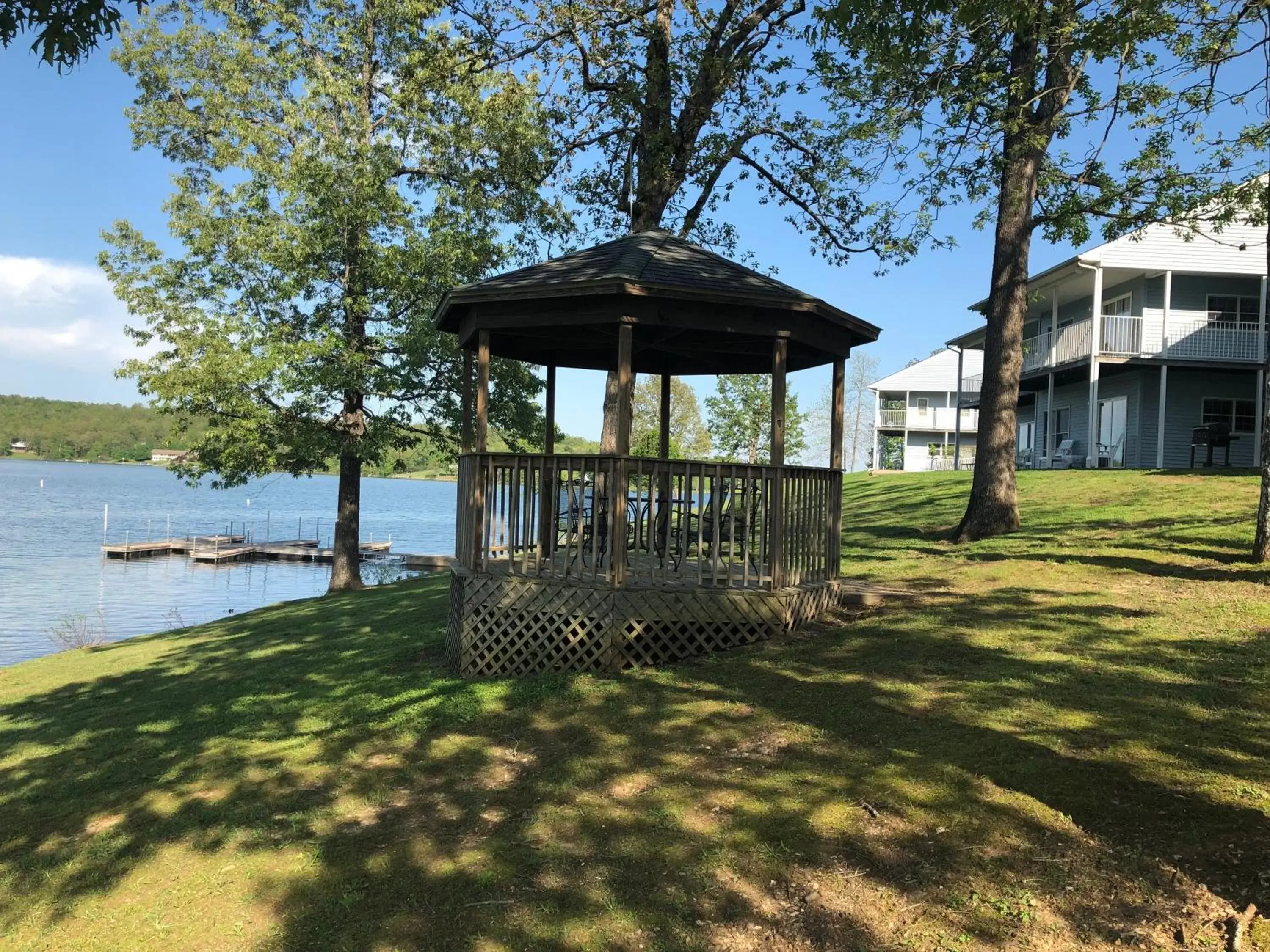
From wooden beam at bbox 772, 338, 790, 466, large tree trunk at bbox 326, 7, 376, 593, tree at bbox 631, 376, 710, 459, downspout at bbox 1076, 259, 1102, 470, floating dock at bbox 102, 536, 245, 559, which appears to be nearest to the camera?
wooden beam at bbox 772, 338, 790, 466

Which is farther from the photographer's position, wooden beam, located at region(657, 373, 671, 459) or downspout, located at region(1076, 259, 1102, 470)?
downspout, located at region(1076, 259, 1102, 470)

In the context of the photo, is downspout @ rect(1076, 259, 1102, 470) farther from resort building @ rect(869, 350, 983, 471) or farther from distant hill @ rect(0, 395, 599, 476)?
distant hill @ rect(0, 395, 599, 476)

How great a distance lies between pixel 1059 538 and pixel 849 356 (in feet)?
16.6

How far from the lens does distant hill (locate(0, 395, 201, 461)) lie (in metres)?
111

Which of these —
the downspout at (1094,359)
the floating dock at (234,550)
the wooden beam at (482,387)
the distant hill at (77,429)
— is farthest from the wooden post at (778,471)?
the distant hill at (77,429)

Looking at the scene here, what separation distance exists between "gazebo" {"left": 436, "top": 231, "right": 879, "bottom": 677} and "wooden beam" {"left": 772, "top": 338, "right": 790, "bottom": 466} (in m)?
0.02

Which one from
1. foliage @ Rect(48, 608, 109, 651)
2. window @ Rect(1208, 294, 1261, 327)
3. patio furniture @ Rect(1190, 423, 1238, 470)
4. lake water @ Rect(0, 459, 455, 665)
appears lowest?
lake water @ Rect(0, 459, 455, 665)

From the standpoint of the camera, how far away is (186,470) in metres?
19.0

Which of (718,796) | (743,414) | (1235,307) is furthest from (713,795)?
(743,414)

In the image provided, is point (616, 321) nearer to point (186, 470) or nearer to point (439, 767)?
point (439, 767)

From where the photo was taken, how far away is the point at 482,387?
8234 mm

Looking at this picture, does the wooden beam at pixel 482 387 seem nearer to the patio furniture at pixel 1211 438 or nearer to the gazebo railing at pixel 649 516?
the gazebo railing at pixel 649 516

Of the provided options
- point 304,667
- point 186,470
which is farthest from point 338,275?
point 304,667

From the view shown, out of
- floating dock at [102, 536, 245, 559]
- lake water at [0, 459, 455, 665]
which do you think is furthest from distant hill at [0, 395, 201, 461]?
floating dock at [102, 536, 245, 559]
